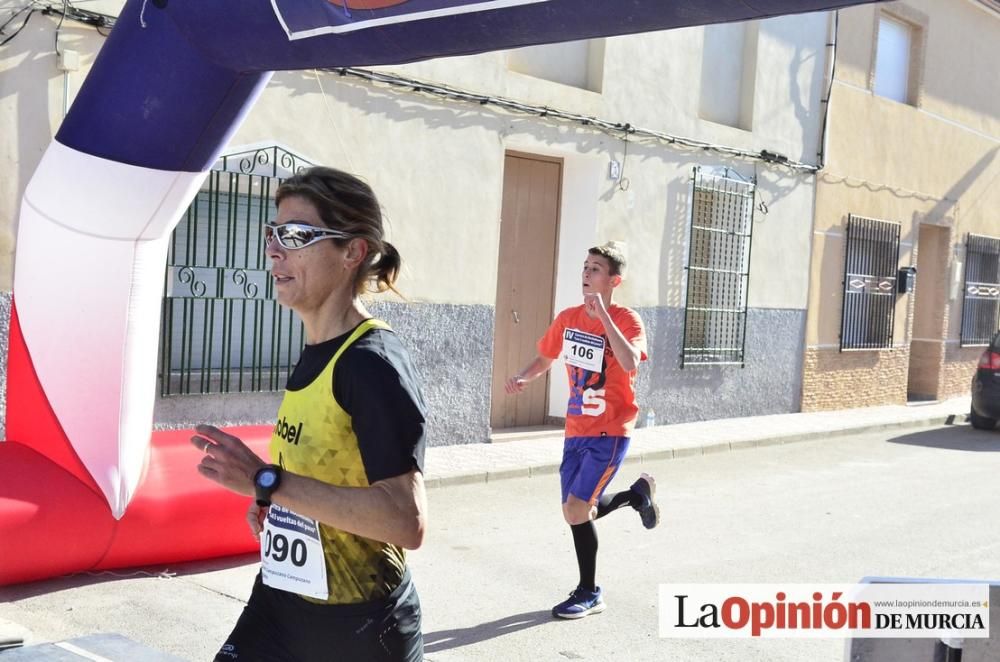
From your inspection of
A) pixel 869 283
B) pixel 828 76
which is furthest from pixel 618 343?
pixel 869 283

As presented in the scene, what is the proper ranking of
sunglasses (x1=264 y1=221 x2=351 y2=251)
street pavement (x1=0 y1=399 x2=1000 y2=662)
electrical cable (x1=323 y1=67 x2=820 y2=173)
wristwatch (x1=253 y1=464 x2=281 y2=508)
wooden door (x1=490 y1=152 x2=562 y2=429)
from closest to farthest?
wristwatch (x1=253 y1=464 x2=281 y2=508) < sunglasses (x1=264 y1=221 x2=351 y2=251) < street pavement (x1=0 y1=399 x2=1000 y2=662) < electrical cable (x1=323 y1=67 x2=820 y2=173) < wooden door (x1=490 y1=152 x2=562 y2=429)

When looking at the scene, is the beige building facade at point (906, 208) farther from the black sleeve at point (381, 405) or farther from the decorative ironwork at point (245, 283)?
the black sleeve at point (381, 405)

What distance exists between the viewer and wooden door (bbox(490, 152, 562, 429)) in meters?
12.4

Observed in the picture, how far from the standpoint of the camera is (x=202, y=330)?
30.5 feet

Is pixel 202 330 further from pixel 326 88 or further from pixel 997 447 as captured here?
pixel 997 447

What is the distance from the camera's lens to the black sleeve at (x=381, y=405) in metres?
2.60

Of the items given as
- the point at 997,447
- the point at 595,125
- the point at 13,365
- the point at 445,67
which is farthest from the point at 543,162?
the point at 13,365

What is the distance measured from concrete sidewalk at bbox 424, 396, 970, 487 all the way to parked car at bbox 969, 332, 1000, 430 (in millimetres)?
936

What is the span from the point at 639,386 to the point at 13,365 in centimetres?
839

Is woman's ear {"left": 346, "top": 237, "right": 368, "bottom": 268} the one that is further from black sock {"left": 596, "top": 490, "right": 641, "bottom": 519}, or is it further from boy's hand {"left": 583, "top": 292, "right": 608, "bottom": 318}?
black sock {"left": 596, "top": 490, "right": 641, "bottom": 519}

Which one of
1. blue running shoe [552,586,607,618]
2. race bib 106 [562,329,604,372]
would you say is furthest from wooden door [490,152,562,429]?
blue running shoe [552,586,607,618]

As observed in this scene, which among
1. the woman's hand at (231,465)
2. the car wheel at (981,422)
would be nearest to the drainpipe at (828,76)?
the car wheel at (981,422)

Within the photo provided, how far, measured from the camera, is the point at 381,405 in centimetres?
262

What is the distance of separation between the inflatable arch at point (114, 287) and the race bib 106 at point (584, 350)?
205cm
